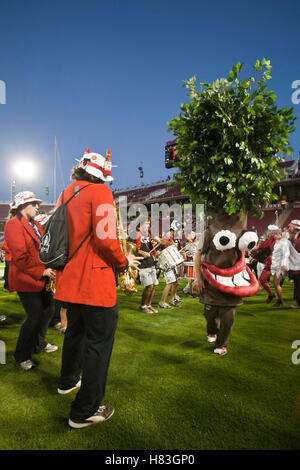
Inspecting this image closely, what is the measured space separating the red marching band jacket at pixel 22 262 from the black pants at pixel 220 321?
2.26m

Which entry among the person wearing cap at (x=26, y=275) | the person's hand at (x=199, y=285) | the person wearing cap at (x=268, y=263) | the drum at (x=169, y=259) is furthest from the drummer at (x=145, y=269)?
the person wearing cap at (x=268, y=263)

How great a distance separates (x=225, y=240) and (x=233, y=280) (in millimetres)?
521

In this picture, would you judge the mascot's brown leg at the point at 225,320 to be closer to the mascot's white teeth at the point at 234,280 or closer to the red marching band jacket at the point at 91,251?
the mascot's white teeth at the point at 234,280

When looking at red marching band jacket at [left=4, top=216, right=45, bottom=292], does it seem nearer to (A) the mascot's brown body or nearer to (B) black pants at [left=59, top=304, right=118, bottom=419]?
(B) black pants at [left=59, top=304, right=118, bottom=419]

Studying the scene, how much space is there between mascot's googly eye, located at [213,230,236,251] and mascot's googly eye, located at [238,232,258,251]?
→ 0.10 m

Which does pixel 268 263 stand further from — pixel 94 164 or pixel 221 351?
→ pixel 94 164

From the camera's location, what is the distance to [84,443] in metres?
2.16

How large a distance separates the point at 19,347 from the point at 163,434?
203 centimetres

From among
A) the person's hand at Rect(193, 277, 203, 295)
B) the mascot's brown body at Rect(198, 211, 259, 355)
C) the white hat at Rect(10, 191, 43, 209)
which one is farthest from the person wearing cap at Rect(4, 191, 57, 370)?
the mascot's brown body at Rect(198, 211, 259, 355)

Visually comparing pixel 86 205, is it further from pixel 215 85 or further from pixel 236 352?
pixel 236 352

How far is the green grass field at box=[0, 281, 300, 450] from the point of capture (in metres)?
2.21

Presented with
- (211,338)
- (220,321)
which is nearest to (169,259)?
(211,338)

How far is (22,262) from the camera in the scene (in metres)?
3.36
